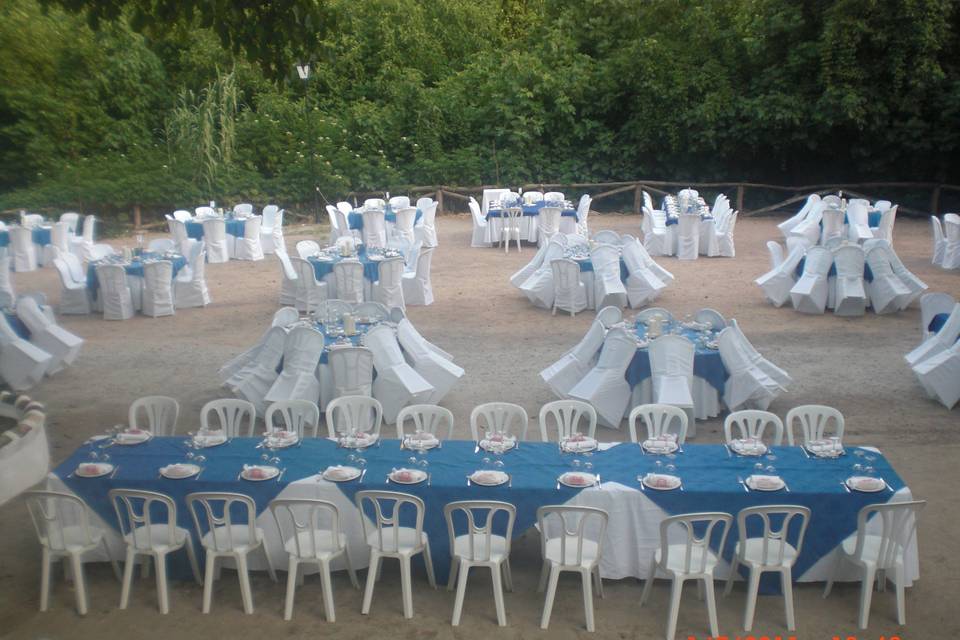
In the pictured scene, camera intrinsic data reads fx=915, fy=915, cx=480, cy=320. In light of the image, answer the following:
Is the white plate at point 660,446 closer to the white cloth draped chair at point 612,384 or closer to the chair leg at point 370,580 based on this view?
the chair leg at point 370,580

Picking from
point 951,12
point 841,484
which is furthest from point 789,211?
point 841,484

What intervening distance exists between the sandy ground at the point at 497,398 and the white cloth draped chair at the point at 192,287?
0.27 metres

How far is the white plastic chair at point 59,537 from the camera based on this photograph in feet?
16.4

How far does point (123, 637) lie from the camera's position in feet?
15.7

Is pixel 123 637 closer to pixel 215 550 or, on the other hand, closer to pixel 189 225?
pixel 215 550

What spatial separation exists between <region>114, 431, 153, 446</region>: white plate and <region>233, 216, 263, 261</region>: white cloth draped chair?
406 inches

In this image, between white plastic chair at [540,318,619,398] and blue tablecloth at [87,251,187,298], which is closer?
white plastic chair at [540,318,619,398]

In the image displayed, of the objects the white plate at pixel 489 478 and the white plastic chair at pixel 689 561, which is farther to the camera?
the white plate at pixel 489 478

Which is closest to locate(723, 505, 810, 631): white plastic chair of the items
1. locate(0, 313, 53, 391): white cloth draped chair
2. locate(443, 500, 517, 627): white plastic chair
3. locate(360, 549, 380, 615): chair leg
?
locate(443, 500, 517, 627): white plastic chair

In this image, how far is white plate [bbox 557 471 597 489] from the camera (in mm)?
5090

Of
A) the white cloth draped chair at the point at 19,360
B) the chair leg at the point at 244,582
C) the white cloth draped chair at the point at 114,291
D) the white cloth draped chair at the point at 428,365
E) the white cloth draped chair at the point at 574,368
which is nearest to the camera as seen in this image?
the chair leg at the point at 244,582

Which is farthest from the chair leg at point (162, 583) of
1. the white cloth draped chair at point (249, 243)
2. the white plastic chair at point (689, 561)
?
the white cloth draped chair at point (249, 243)

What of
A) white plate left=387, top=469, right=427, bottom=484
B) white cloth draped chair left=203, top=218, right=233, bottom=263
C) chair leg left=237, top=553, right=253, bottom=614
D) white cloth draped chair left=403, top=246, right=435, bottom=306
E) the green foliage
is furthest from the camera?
the green foliage

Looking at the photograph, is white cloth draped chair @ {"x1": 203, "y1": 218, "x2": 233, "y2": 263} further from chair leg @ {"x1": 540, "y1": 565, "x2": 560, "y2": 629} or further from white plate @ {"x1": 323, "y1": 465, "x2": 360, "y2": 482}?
chair leg @ {"x1": 540, "y1": 565, "x2": 560, "y2": 629}
